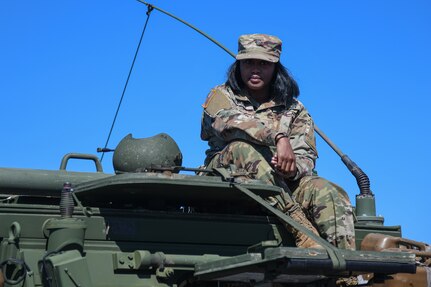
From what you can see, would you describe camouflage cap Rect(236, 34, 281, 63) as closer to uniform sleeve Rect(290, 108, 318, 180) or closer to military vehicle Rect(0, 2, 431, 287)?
uniform sleeve Rect(290, 108, 318, 180)

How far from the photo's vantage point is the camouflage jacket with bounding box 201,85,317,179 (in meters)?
6.68

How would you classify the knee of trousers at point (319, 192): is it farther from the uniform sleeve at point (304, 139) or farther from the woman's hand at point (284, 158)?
the uniform sleeve at point (304, 139)

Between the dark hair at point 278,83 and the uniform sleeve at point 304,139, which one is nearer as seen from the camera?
the uniform sleeve at point 304,139

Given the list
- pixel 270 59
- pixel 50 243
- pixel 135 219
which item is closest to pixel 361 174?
pixel 270 59

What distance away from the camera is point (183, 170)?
614cm

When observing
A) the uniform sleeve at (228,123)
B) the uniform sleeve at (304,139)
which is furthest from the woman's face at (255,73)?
the uniform sleeve at (304,139)

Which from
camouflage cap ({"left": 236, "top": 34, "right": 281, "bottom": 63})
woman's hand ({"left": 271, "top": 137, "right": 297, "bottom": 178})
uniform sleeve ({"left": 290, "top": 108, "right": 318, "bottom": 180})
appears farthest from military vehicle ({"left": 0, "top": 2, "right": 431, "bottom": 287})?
camouflage cap ({"left": 236, "top": 34, "right": 281, "bottom": 63})

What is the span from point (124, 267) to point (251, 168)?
129 cm

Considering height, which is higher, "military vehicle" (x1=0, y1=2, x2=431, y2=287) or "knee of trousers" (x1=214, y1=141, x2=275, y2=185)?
"knee of trousers" (x1=214, y1=141, x2=275, y2=185)

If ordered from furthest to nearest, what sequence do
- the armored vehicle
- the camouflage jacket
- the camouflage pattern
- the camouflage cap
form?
1. the camouflage cap
2. the camouflage jacket
3. the camouflage pattern
4. the armored vehicle

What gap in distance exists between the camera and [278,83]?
740 cm

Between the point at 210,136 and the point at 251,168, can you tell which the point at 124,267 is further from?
the point at 210,136

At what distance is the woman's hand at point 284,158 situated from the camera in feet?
20.9

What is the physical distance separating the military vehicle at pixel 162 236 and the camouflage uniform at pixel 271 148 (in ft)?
0.86
